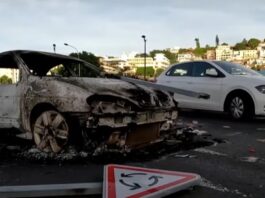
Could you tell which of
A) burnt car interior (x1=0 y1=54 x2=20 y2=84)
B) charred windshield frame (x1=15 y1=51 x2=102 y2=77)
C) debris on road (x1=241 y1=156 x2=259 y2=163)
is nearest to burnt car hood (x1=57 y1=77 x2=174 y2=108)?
burnt car interior (x1=0 y1=54 x2=20 y2=84)

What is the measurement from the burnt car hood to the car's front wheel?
187 inches

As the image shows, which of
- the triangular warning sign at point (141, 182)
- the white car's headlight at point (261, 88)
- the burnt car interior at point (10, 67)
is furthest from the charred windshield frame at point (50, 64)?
the white car's headlight at point (261, 88)

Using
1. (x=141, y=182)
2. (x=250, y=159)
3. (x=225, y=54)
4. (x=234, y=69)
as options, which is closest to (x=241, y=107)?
(x=234, y=69)

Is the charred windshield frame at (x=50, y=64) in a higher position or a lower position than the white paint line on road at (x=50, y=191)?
higher

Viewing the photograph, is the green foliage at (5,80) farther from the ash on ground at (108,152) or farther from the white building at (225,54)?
the white building at (225,54)

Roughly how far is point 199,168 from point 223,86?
19.9ft

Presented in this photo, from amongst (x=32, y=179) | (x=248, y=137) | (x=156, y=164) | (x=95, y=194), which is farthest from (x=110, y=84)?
(x=248, y=137)

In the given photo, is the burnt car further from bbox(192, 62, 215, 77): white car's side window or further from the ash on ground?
bbox(192, 62, 215, 77): white car's side window

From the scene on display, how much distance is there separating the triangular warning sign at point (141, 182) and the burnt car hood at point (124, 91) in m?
1.30

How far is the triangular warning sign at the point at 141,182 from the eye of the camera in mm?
4453

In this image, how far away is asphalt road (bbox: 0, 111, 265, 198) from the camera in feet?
16.5

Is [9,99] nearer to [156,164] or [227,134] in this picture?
[156,164]

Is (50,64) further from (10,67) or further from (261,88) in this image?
(261,88)

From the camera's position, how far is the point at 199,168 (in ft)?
19.7
